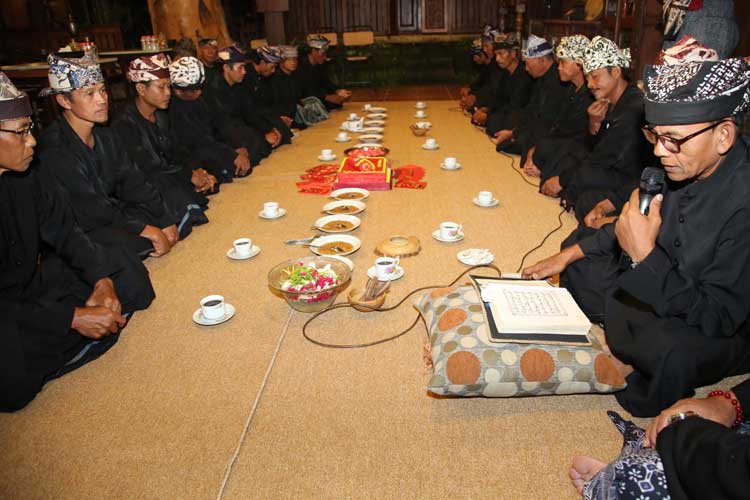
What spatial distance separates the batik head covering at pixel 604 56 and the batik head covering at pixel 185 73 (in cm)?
→ 293

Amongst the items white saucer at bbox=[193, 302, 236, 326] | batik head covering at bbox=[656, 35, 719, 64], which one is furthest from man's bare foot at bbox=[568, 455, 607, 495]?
batik head covering at bbox=[656, 35, 719, 64]

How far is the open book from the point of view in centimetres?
185

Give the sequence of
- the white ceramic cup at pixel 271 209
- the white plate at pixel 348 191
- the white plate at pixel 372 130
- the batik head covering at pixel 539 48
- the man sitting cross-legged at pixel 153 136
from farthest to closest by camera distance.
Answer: the white plate at pixel 372 130, the batik head covering at pixel 539 48, the white plate at pixel 348 191, the white ceramic cup at pixel 271 209, the man sitting cross-legged at pixel 153 136

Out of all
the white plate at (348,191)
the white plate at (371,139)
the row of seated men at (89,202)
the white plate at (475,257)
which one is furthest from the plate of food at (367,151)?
the white plate at (475,257)

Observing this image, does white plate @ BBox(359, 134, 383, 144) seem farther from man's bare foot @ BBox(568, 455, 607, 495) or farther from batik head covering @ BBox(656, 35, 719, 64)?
man's bare foot @ BBox(568, 455, 607, 495)

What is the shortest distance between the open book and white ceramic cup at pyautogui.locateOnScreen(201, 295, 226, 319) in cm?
121

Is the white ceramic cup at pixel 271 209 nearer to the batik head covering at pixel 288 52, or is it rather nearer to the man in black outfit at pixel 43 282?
the man in black outfit at pixel 43 282

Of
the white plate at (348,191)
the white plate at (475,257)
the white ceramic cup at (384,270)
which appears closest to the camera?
the white ceramic cup at (384,270)

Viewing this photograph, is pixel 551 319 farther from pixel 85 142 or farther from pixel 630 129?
pixel 85 142

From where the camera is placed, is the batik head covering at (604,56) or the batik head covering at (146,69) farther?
the batik head covering at (146,69)

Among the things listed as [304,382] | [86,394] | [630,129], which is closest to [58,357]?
[86,394]

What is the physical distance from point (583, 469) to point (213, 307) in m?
1.66

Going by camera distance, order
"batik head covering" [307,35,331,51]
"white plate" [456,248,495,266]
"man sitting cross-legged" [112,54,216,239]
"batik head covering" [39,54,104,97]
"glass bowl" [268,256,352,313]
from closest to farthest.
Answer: "glass bowl" [268,256,352,313], "batik head covering" [39,54,104,97], "white plate" [456,248,495,266], "man sitting cross-legged" [112,54,216,239], "batik head covering" [307,35,331,51]

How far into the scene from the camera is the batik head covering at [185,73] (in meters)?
4.18
